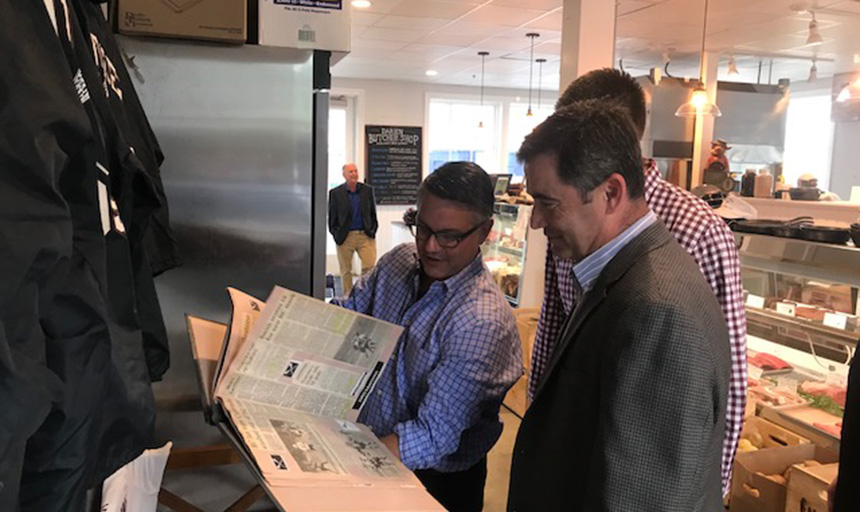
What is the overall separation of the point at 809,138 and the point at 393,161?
20.9 ft

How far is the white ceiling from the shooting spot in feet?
18.9

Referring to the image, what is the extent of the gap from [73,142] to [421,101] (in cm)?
1041

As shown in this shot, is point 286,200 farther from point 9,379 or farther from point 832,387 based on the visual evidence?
point 832,387

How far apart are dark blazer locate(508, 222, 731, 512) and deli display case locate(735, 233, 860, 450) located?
1.72 metres

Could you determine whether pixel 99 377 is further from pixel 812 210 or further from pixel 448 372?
pixel 812 210

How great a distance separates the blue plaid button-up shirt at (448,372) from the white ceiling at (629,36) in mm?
4549

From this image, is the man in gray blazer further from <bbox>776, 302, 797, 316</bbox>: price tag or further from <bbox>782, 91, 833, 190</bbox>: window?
<bbox>782, 91, 833, 190</bbox>: window

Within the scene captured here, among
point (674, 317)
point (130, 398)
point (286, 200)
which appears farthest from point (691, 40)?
point (130, 398)

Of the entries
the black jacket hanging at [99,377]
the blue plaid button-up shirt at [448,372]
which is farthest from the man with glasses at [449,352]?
the black jacket hanging at [99,377]

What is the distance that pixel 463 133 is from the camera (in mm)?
11477

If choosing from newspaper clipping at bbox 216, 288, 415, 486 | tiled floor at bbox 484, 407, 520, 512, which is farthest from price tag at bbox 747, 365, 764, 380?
newspaper clipping at bbox 216, 288, 415, 486

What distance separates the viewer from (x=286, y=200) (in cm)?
192

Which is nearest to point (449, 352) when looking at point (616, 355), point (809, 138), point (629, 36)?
point (616, 355)

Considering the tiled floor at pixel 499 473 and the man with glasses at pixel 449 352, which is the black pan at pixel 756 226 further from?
the man with glasses at pixel 449 352
